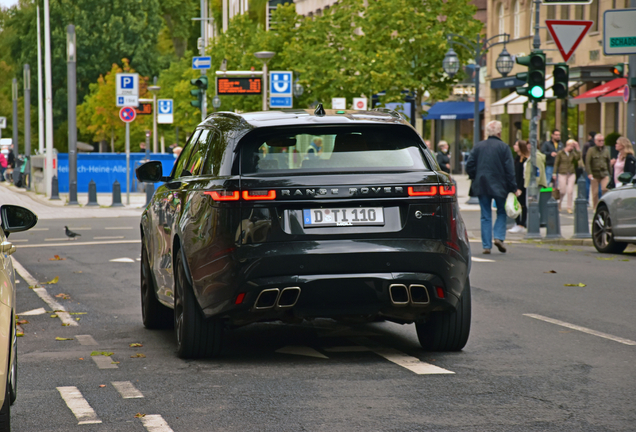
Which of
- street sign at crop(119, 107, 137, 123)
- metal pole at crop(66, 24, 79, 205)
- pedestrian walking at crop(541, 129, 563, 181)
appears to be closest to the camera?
pedestrian walking at crop(541, 129, 563, 181)

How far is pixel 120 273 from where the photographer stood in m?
13.9

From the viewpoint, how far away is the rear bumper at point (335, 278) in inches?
268

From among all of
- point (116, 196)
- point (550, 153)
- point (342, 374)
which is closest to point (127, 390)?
point (342, 374)

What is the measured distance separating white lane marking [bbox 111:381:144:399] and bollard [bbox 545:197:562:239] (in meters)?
13.2

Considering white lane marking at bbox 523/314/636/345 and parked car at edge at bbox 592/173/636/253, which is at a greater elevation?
parked car at edge at bbox 592/173/636/253

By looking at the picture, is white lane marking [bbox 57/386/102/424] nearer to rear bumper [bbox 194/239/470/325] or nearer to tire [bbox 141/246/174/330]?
rear bumper [bbox 194/239/470/325]

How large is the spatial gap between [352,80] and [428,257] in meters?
30.3

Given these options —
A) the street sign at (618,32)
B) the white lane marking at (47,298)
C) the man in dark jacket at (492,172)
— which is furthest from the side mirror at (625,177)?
the white lane marking at (47,298)

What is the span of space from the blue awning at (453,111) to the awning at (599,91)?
17.8 m

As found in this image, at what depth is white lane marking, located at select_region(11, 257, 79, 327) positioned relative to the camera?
966 centimetres

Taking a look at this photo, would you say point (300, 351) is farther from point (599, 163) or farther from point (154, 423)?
point (599, 163)

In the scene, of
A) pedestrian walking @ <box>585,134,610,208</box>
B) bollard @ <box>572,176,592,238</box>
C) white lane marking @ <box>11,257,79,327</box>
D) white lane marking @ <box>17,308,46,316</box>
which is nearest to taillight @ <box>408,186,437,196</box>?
white lane marking @ <box>11,257,79,327</box>

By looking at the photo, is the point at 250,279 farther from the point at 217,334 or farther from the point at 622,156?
the point at 622,156

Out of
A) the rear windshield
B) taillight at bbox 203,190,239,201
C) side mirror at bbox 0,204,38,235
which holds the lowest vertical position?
side mirror at bbox 0,204,38,235
